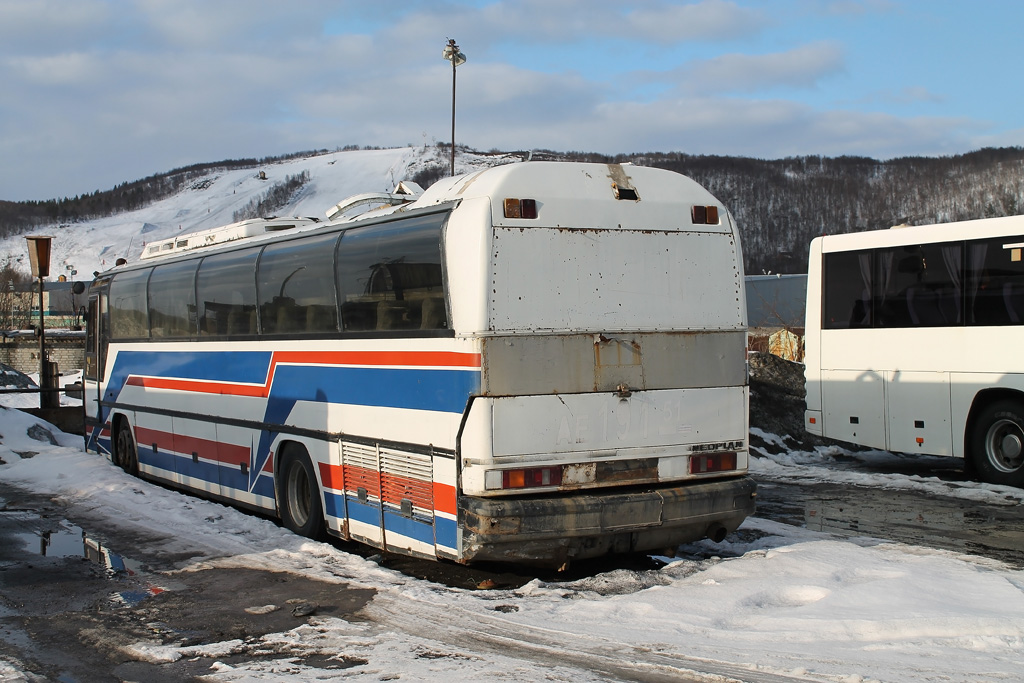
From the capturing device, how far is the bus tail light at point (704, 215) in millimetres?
8086

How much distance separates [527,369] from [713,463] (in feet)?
6.05

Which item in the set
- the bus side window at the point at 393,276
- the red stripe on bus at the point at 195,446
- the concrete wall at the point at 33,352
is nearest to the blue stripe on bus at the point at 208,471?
the red stripe on bus at the point at 195,446

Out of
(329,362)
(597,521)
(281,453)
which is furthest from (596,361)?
(281,453)

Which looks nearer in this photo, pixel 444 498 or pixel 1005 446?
pixel 444 498

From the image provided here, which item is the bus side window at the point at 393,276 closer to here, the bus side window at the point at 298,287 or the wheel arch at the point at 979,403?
the bus side window at the point at 298,287

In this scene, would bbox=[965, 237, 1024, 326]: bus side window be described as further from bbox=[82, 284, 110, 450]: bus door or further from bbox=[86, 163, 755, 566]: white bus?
bbox=[82, 284, 110, 450]: bus door

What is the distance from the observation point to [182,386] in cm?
1252

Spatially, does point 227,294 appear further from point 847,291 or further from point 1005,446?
point 1005,446

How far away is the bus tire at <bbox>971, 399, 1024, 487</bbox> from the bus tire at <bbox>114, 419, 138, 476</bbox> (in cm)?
1146

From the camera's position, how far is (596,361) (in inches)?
297

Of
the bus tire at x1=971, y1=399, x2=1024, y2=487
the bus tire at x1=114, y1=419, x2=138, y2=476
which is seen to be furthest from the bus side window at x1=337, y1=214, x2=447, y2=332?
the bus tire at x1=971, y1=399, x2=1024, y2=487

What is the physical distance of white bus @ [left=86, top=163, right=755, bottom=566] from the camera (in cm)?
721

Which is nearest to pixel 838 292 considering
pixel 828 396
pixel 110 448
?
pixel 828 396

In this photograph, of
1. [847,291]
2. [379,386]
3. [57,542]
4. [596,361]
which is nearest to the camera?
[596,361]
